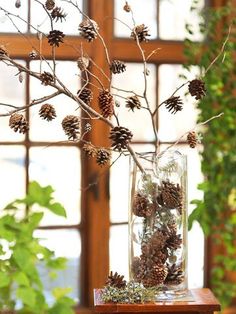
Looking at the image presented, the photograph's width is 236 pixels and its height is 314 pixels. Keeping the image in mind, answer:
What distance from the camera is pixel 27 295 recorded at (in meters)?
1.16

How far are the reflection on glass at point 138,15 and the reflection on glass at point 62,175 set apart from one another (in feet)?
1.94

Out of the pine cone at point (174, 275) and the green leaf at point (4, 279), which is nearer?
the green leaf at point (4, 279)

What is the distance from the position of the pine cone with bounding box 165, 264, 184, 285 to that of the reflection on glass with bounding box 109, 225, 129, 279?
1780mm

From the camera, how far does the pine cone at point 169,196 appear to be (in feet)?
5.95

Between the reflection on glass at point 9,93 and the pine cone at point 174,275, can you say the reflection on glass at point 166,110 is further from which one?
the pine cone at point 174,275

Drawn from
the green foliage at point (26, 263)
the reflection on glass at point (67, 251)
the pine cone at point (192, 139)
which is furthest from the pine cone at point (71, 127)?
the reflection on glass at point (67, 251)

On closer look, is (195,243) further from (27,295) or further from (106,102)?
(27,295)

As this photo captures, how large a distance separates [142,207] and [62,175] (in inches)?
69.7

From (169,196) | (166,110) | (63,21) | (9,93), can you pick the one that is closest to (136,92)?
(166,110)

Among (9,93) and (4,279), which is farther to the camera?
(9,93)

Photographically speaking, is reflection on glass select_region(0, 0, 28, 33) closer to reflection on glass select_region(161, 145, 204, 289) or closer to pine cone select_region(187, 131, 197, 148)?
reflection on glass select_region(161, 145, 204, 289)

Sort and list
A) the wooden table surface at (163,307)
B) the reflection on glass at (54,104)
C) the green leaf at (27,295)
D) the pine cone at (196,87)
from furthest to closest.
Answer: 1. the reflection on glass at (54,104)
2. the pine cone at (196,87)
3. the wooden table surface at (163,307)
4. the green leaf at (27,295)

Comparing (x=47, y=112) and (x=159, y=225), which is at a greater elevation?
(x=47, y=112)

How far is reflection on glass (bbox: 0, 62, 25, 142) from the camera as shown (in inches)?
135
